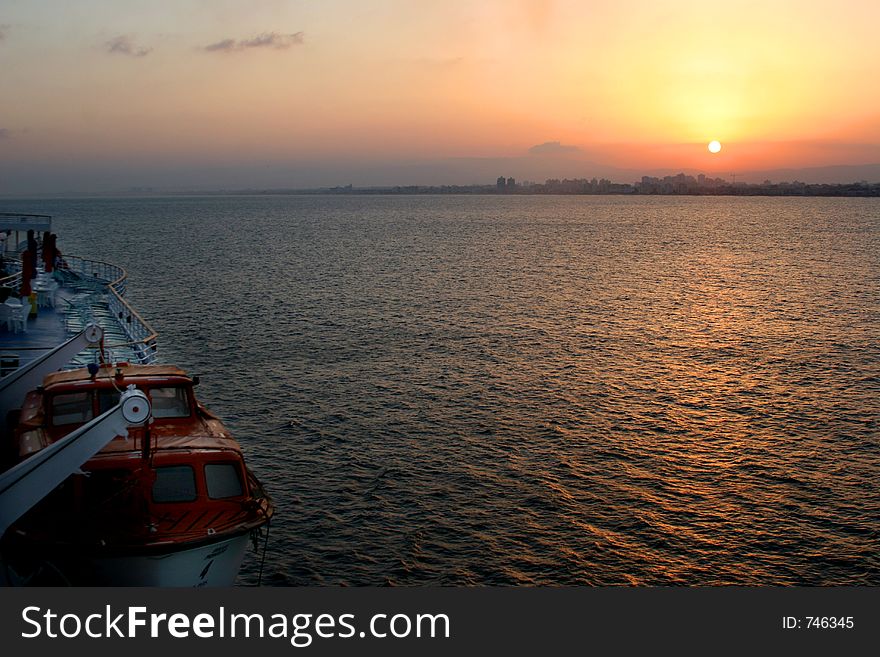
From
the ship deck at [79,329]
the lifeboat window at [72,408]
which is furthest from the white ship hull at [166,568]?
the ship deck at [79,329]

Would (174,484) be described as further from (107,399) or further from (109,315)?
(109,315)

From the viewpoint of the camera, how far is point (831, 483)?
→ 107 ft

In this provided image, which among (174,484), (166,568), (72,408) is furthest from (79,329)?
(166,568)

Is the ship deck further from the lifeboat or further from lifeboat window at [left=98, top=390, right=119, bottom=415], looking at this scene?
the lifeboat

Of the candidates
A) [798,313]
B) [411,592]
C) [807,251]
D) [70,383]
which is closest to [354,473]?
[70,383]

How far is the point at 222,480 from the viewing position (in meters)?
20.9

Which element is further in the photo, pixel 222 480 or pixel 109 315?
pixel 109 315

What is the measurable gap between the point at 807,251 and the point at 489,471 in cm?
13261

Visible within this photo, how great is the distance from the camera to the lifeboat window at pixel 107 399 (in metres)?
23.2

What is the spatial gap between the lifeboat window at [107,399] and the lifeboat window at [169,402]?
100 centimetres

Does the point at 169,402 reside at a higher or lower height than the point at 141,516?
higher

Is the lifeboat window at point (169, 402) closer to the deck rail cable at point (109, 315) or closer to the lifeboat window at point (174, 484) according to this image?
the lifeboat window at point (174, 484)

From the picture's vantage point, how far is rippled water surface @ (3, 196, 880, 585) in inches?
1067

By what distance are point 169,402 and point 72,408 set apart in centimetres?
265
